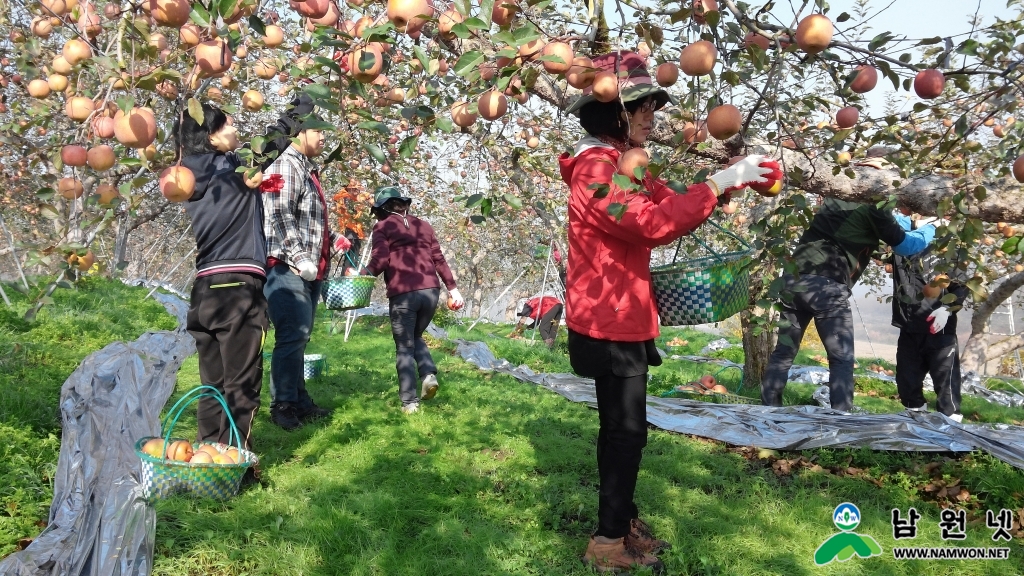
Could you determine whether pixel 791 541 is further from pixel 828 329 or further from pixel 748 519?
pixel 828 329

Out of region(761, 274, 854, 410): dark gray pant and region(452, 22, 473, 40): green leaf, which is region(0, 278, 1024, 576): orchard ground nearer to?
region(761, 274, 854, 410): dark gray pant

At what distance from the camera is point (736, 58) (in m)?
1.58

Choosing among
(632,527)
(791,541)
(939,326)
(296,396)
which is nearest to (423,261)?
(296,396)

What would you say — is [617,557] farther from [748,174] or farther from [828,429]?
[828,429]

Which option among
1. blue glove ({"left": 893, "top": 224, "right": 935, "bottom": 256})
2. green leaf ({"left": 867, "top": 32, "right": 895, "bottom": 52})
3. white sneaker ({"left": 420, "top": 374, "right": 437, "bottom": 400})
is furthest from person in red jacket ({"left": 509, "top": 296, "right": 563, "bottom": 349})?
green leaf ({"left": 867, "top": 32, "right": 895, "bottom": 52})

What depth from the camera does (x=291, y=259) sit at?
3.49m

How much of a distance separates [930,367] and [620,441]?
3514 mm

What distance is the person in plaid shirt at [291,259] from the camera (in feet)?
11.4

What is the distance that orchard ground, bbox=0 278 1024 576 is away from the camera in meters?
2.34

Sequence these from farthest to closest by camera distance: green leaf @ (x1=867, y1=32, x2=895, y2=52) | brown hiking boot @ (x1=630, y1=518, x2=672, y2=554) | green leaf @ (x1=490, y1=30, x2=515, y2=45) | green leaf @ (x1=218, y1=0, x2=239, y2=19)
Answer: brown hiking boot @ (x1=630, y1=518, x2=672, y2=554), green leaf @ (x1=867, y1=32, x2=895, y2=52), green leaf @ (x1=218, y1=0, x2=239, y2=19), green leaf @ (x1=490, y1=30, x2=515, y2=45)

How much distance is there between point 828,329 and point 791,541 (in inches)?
65.7

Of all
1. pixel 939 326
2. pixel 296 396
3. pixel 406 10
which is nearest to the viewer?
pixel 406 10

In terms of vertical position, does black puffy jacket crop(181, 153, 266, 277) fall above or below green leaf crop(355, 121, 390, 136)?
below

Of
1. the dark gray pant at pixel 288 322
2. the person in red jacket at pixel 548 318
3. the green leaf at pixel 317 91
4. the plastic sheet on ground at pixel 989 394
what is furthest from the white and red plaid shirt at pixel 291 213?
the plastic sheet on ground at pixel 989 394
